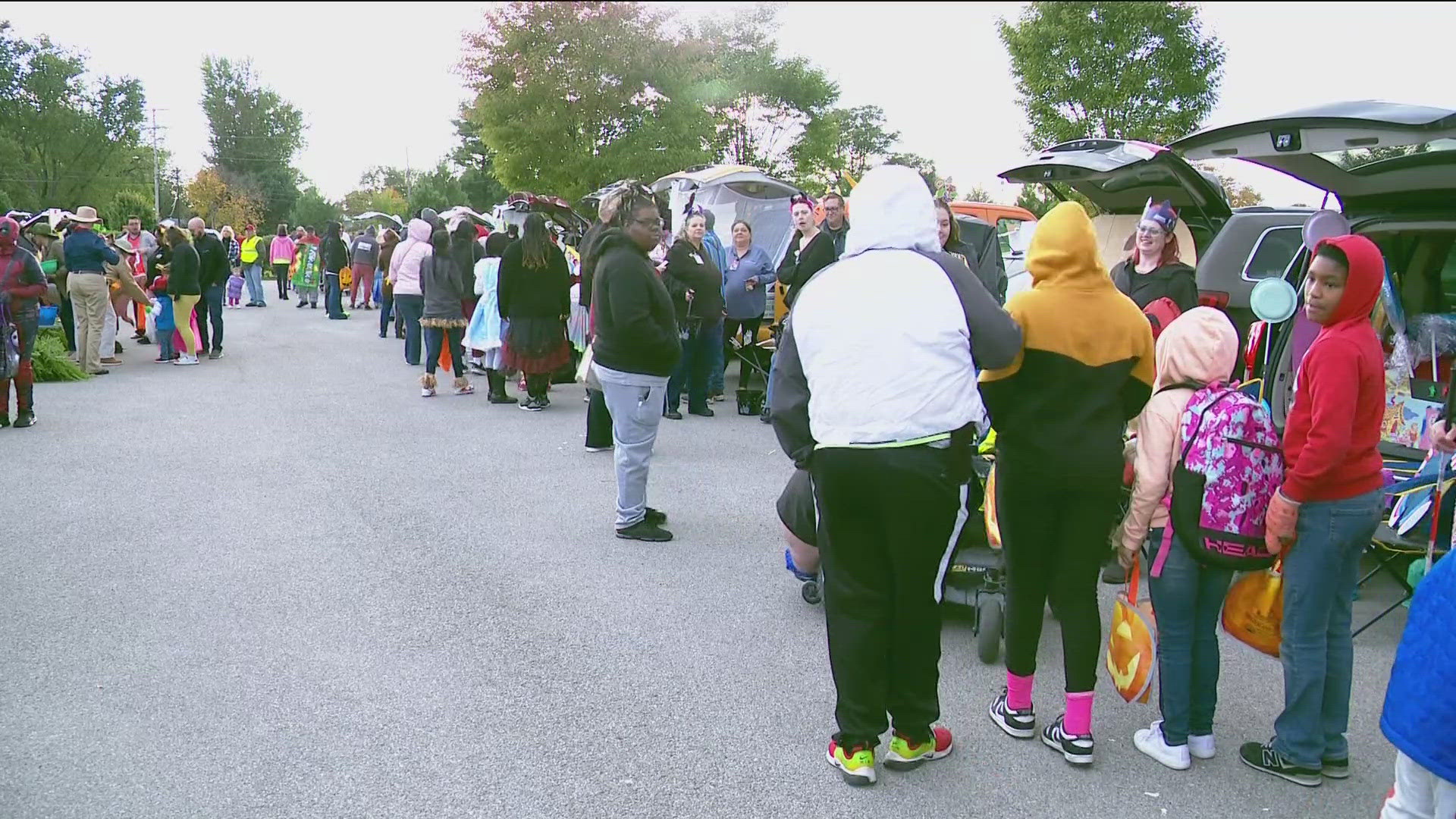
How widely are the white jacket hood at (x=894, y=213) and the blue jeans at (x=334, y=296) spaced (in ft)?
65.7

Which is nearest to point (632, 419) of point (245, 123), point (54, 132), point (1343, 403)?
point (1343, 403)

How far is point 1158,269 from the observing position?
6.38 m

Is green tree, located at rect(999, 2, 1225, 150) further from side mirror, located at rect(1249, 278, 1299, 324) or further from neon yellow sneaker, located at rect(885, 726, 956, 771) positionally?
neon yellow sneaker, located at rect(885, 726, 956, 771)

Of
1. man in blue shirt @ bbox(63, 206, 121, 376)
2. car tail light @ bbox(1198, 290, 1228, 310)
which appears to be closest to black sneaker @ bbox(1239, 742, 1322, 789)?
car tail light @ bbox(1198, 290, 1228, 310)

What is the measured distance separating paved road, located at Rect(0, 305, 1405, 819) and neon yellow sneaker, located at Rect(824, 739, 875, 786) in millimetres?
66

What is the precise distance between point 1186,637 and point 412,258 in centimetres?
1012

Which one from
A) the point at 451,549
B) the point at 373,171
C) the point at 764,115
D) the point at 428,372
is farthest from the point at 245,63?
the point at 451,549

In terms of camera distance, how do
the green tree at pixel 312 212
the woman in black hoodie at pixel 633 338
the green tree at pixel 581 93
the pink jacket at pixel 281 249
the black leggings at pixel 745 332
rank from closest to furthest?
the woman in black hoodie at pixel 633 338 < the black leggings at pixel 745 332 < the pink jacket at pixel 281 249 < the green tree at pixel 581 93 < the green tree at pixel 312 212

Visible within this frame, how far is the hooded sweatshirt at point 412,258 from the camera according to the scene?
12.2m

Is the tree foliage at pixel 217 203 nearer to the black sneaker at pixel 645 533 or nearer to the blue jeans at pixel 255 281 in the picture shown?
the blue jeans at pixel 255 281

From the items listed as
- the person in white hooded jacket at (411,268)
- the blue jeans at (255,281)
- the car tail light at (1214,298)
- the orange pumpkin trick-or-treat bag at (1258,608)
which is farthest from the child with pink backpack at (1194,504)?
the blue jeans at (255,281)

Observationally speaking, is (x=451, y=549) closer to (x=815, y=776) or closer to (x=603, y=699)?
(x=603, y=699)

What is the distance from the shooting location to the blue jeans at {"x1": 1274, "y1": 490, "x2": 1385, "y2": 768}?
139 inches

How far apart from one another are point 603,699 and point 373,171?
99413mm
